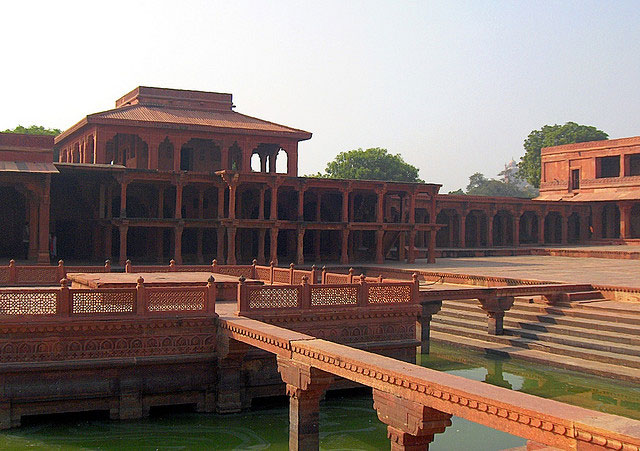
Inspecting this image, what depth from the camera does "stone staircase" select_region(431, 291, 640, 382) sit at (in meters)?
18.6

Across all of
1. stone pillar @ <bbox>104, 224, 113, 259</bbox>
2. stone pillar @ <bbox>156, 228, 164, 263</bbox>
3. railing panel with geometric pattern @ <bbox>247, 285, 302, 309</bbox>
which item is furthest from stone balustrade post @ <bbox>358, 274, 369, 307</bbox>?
stone pillar @ <bbox>156, 228, 164, 263</bbox>

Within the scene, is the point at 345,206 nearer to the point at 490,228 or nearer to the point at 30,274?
the point at 490,228

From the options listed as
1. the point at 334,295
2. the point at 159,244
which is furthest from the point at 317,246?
the point at 334,295

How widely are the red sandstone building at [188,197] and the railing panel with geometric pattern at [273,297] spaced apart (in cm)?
1436

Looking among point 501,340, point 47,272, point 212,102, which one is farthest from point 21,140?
point 501,340

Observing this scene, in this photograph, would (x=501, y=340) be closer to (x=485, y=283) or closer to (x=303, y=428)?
(x=485, y=283)

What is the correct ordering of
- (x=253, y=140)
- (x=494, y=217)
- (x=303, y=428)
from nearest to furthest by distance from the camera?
(x=303, y=428), (x=253, y=140), (x=494, y=217)

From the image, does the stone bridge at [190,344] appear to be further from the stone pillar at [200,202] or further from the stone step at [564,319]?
the stone pillar at [200,202]

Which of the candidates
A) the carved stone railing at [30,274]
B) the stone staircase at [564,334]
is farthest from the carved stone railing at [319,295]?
the carved stone railing at [30,274]

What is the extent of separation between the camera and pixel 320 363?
10219 millimetres

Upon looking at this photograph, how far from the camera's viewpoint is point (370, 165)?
74750 millimetres

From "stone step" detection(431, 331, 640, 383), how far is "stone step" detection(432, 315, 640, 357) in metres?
0.59

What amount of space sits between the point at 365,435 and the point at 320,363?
3927 mm

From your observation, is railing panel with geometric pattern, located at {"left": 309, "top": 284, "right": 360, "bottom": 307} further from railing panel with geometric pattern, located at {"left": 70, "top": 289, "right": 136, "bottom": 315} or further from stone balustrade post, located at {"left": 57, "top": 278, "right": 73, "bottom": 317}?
stone balustrade post, located at {"left": 57, "top": 278, "right": 73, "bottom": 317}
